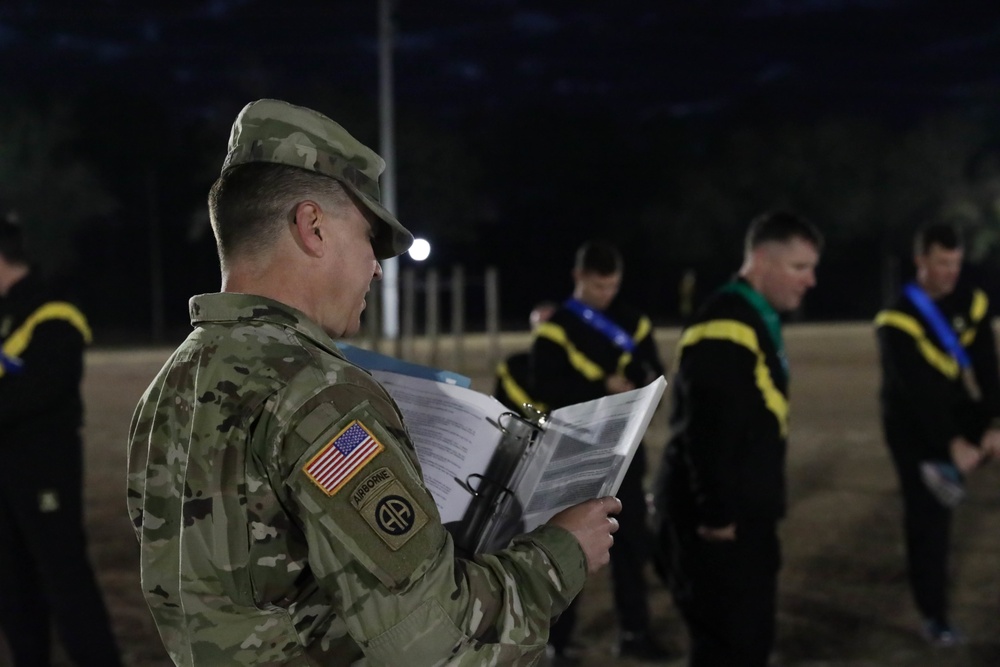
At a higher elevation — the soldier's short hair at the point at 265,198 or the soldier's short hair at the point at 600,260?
the soldier's short hair at the point at 265,198

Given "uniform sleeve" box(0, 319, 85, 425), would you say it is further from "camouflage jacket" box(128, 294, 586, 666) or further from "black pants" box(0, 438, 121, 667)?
"camouflage jacket" box(128, 294, 586, 666)

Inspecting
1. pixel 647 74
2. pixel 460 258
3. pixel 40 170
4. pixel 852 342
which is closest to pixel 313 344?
pixel 852 342

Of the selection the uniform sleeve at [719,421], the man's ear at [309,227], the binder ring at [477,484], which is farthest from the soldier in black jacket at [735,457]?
the man's ear at [309,227]

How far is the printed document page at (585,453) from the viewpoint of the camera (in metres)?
2.07

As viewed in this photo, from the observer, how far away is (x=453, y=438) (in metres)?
2.26

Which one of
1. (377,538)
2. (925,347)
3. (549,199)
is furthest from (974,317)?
(549,199)

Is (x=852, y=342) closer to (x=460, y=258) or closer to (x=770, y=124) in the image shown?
(x=460, y=258)

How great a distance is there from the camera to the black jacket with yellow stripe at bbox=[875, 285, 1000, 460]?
18.9ft

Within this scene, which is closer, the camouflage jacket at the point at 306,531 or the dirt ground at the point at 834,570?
the camouflage jacket at the point at 306,531

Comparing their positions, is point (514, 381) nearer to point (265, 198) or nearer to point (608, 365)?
point (608, 365)

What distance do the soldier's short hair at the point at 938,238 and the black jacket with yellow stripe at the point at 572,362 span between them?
140 centimetres

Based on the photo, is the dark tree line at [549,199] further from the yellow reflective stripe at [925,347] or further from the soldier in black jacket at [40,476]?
the yellow reflective stripe at [925,347]

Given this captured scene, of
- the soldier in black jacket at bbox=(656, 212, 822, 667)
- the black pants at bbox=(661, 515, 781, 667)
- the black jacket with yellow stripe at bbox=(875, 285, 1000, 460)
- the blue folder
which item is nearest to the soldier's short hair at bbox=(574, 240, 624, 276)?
the black jacket with yellow stripe at bbox=(875, 285, 1000, 460)

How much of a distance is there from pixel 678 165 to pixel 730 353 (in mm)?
58642
